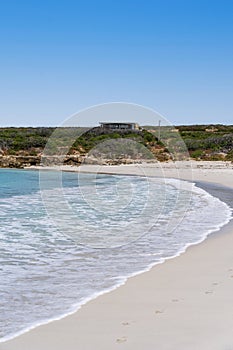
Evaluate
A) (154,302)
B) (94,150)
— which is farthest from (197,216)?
(94,150)

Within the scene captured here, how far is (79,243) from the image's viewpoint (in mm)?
10188

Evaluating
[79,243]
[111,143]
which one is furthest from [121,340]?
[111,143]

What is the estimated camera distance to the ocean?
618 centimetres

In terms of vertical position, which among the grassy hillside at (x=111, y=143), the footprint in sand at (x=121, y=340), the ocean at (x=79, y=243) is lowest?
the footprint in sand at (x=121, y=340)

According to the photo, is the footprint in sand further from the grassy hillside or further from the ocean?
the grassy hillside

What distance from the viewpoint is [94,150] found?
2048 inches

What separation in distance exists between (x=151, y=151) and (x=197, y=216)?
39329 mm

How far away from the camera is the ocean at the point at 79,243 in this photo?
6.18 meters

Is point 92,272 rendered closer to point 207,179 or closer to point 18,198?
point 18,198

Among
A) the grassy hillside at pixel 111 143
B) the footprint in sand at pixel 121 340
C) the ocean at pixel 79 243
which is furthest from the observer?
the grassy hillside at pixel 111 143

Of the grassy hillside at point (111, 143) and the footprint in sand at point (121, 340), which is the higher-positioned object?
the grassy hillside at point (111, 143)

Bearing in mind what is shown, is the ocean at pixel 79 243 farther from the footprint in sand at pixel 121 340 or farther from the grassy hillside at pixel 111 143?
the grassy hillside at pixel 111 143

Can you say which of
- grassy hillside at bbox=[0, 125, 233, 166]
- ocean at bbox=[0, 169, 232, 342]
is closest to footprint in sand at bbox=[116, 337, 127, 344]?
ocean at bbox=[0, 169, 232, 342]

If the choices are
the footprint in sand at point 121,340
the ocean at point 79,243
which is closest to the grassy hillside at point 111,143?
the ocean at point 79,243
